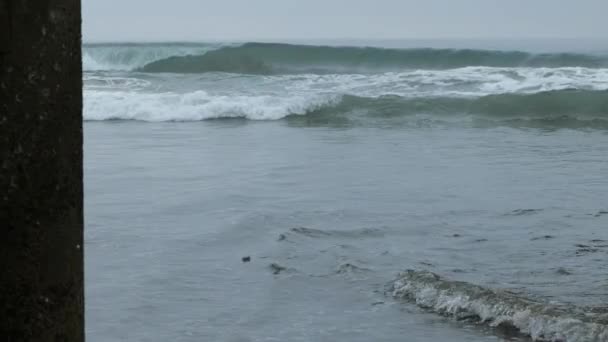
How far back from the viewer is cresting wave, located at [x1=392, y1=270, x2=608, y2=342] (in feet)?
15.4

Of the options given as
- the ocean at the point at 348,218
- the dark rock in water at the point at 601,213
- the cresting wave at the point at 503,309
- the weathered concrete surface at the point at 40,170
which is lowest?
the ocean at the point at 348,218

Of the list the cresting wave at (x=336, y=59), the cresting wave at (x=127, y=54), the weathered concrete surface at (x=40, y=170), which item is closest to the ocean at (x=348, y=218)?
the weathered concrete surface at (x=40, y=170)

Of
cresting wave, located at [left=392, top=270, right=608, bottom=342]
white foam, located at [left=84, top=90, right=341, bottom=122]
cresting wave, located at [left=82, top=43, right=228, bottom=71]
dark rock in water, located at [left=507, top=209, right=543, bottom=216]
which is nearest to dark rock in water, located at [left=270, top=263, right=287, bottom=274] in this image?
cresting wave, located at [left=392, top=270, right=608, bottom=342]

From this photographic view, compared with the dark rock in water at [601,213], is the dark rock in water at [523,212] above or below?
below

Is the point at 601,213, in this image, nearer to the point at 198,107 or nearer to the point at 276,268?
the point at 276,268

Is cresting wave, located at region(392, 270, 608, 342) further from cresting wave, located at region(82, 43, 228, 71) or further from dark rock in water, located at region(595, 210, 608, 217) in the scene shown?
cresting wave, located at region(82, 43, 228, 71)

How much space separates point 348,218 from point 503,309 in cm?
278

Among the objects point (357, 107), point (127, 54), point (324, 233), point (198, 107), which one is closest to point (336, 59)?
point (127, 54)

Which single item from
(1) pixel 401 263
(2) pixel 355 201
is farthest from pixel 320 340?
(2) pixel 355 201

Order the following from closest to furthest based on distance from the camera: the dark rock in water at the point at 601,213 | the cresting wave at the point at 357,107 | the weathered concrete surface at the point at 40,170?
1. the weathered concrete surface at the point at 40,170
2. the dark rock in water at the point at 601,213
3. the cresting wave at the point at 357,107

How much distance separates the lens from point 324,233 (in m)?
7.19

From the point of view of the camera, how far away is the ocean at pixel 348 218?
5.09 meters

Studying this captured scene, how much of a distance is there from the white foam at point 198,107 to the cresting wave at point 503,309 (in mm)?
11602

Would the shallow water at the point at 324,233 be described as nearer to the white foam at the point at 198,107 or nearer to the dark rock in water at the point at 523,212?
the dark rock in water at the point at 523,212
